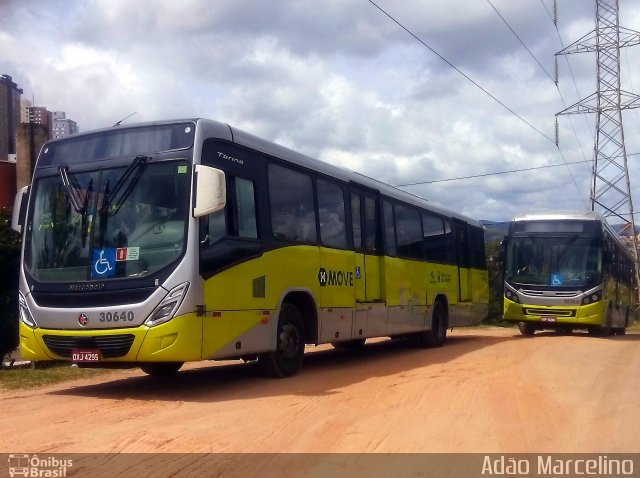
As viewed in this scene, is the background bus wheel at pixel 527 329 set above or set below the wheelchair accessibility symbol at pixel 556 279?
below

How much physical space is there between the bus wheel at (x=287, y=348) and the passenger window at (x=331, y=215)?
61.2 inches

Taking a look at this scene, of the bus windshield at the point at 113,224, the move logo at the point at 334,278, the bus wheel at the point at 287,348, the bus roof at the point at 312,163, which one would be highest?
the bus roof at the point at 312,163

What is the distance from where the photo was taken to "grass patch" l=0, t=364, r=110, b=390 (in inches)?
450

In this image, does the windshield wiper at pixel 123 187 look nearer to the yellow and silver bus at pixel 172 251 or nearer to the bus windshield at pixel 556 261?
the yellow and silver bus at pixel 172 251

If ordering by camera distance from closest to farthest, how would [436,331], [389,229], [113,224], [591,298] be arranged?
[113,224] < [389,229] < [436,331] < [591,298]

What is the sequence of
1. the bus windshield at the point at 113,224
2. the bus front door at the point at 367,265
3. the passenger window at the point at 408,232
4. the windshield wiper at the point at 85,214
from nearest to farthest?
1. the bus windshield at the point at 113,224
2. the windshield wiper at the point at 85,214
3. the bus front door at the point at 367,265
4. the passenger window at the point at 408,232

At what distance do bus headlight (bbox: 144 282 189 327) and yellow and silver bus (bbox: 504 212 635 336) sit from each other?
15.2m

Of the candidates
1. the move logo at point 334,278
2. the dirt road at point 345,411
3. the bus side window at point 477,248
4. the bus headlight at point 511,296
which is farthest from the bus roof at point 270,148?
the bus headlight at point 511,296

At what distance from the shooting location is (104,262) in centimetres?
950

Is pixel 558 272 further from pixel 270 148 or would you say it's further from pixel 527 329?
pixel 270 148

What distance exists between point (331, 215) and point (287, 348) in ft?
8.79

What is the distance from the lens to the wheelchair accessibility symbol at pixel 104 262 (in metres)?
9.45

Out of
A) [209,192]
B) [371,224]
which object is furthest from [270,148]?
[371,224]

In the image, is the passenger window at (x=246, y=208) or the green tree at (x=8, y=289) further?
the green tree at (x=8, y=289)
